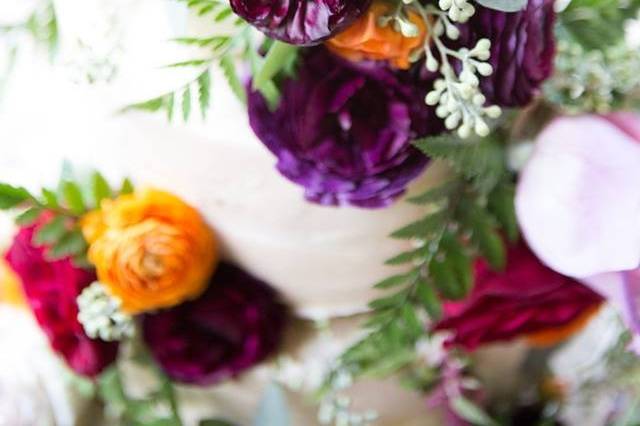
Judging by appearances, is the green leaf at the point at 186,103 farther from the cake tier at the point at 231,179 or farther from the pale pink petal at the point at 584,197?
the pale pink petal at the point at 584,197

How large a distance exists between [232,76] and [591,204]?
0.80 feet

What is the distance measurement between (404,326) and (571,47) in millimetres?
220

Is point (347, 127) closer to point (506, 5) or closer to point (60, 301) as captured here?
point (506, 5)

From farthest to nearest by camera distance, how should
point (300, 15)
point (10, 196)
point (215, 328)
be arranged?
point (215, 328) < point (10, 196) < point (300, 15)

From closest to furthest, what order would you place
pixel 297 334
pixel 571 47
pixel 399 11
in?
1. pixel 399 11
2. pixel 571 47
3. pixel 297 334

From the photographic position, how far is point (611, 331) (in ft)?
2.56

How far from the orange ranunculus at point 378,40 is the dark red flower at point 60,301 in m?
0.26

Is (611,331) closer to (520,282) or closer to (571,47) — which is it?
(520,282)

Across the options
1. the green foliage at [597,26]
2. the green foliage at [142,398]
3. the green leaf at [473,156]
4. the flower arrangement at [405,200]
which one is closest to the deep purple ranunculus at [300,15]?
the flower arrangement at [405,200]

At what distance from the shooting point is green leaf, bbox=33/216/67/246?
0.58 metres

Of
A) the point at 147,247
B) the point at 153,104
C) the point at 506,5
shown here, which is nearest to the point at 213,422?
the point at 147,247

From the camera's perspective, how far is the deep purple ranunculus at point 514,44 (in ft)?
1.64

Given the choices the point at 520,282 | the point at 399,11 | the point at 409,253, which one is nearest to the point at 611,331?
the point at 520,282

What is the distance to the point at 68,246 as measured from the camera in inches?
23.4
